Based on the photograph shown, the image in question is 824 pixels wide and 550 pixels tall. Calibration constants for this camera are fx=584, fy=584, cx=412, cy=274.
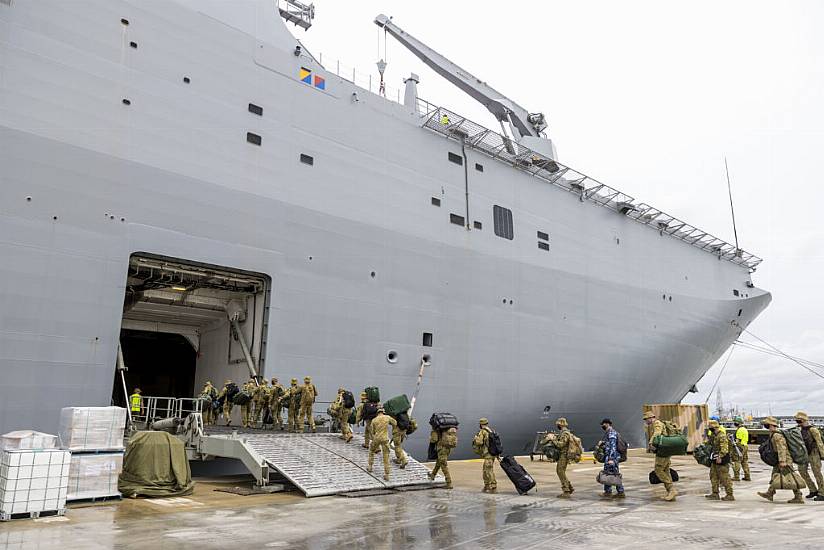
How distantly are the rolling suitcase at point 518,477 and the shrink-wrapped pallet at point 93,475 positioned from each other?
5661 mm

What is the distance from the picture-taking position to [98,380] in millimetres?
10320

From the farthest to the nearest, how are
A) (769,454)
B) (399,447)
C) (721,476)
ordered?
(399,447) < (721,476) < (769,454)

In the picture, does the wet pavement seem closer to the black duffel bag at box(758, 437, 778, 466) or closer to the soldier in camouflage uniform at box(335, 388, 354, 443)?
the black duffel bag at box(758, 437, 778, 466)

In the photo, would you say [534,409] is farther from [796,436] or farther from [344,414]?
[796,436]

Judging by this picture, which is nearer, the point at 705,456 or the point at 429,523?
the point at 429,523

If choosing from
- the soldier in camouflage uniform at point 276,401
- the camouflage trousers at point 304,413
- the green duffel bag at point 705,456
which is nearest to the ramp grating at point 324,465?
the camouflage trousers at point 304,413

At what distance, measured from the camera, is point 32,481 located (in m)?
6.66

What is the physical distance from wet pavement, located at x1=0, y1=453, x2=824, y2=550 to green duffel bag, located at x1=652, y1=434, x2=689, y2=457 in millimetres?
723

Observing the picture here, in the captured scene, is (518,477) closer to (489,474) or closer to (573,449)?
(489,474)

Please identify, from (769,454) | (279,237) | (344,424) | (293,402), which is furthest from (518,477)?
(279,237)

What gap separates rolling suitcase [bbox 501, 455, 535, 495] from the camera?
910 centimetres

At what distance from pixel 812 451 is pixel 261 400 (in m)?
9.45

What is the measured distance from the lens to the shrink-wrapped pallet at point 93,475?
7.57m

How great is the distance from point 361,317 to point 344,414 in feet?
11.0
